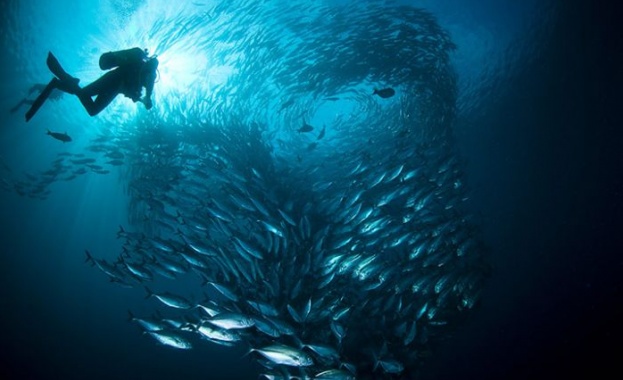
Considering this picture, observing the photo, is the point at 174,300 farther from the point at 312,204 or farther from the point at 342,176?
the point at 342,176

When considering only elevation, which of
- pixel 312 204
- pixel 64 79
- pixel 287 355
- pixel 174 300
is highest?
pixel 64 79

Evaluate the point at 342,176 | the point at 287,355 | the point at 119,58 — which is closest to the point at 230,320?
the point at 287,355

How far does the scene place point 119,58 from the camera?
6.45 m

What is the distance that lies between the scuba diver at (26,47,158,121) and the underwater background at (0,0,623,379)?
301 cm

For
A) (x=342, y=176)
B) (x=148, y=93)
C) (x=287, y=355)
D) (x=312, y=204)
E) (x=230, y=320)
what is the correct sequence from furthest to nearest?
(x=342, y=176), (x=312, y=204), (x=148, y=93), (x=230, y=320), (x=287, y=355)

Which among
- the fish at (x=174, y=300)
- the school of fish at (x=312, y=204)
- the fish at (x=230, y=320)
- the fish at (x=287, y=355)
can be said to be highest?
the school of fish at (x=312, y=204)

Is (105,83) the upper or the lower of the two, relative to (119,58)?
lower

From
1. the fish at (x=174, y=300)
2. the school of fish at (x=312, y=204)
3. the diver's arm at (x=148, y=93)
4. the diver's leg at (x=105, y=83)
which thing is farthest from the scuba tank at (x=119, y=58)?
the fish at (x=174, y=300)

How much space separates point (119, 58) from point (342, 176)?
25.8ft

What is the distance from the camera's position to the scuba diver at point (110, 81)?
6.25m

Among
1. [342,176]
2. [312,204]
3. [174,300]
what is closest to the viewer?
[174,300]

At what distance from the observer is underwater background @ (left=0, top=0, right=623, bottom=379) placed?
289 inches

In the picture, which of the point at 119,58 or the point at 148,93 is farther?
the point at 148,93

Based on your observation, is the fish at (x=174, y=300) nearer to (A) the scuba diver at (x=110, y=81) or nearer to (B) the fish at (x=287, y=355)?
(B) the fish at (x=287, y=355)
